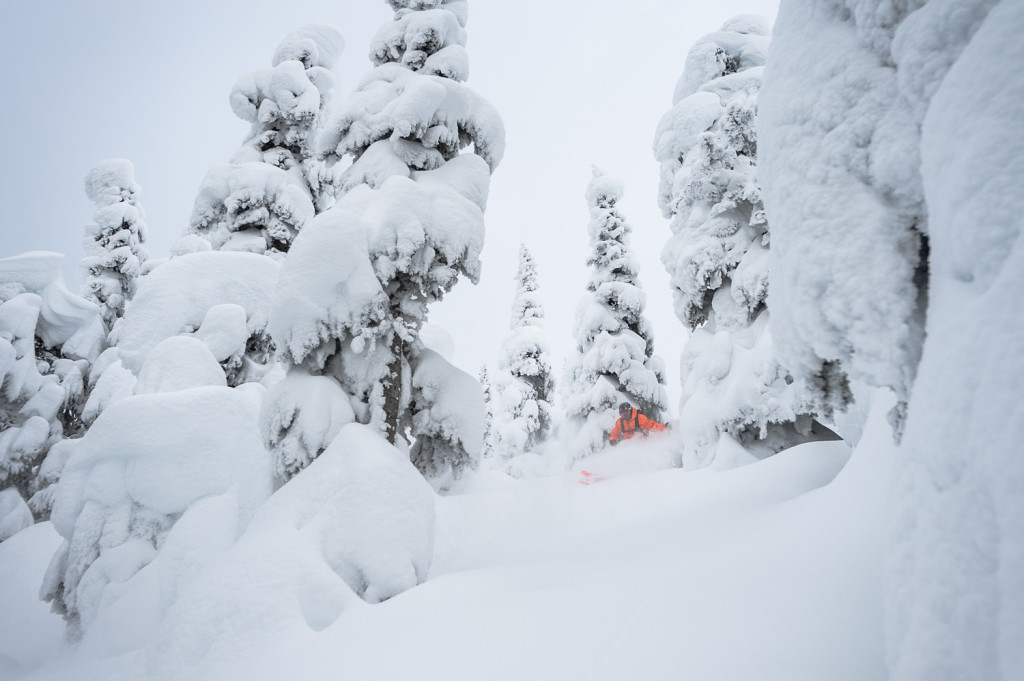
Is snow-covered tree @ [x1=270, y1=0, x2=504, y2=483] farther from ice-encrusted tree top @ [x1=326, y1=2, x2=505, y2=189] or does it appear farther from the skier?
the skier

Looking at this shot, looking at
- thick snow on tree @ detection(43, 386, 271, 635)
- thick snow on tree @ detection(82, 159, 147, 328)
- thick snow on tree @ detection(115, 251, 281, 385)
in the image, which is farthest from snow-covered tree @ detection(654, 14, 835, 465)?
thick snow on tree @ detection(82, 159, 147, 328)

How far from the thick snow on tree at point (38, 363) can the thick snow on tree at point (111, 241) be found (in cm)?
131

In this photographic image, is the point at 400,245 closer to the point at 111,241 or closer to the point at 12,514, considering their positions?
the point at 12,514

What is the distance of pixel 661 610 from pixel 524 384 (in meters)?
19.1

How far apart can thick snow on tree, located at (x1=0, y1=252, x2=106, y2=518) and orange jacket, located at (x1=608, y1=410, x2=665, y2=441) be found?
17272mm

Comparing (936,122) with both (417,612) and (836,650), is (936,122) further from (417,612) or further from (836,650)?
(417,612)

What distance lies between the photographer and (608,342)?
1572 centimetres

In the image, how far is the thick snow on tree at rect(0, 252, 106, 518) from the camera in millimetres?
14773

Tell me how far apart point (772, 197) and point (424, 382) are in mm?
5241

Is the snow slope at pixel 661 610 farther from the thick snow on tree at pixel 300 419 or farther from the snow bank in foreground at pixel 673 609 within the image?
the thick snow on tree at pixel 300 419

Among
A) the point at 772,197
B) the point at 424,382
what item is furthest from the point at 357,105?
the point at 772,197

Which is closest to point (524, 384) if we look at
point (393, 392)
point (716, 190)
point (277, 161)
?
point (277, 161)

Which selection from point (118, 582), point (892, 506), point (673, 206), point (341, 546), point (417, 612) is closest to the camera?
point (892, 506)

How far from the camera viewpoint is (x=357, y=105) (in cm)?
759
